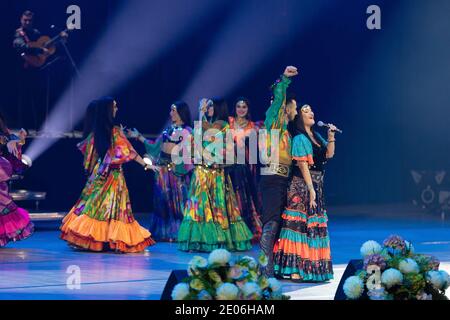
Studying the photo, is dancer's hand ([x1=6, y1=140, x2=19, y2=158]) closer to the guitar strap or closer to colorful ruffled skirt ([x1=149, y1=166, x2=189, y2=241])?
colorful ruffled skirt ([x1=149, y1=166, x2=189, y2=241])

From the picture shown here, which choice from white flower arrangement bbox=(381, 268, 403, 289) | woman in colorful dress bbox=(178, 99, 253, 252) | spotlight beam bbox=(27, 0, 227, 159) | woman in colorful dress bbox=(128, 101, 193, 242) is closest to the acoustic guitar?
spotlight beam bbox=(27, 0, 227, 159)

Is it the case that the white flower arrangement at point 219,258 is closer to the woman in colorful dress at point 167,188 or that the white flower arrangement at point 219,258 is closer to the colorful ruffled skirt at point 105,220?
the colorful ruffled skirt at point 105,220

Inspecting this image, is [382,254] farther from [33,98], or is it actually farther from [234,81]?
[234,81]

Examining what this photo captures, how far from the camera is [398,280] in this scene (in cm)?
510

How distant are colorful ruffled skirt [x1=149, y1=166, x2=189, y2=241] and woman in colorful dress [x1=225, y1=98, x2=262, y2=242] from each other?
0.58m

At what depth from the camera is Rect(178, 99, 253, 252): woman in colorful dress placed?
10.7 m

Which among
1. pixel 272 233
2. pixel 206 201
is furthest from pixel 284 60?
pixel 272 233

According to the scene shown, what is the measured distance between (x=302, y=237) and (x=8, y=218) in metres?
3.36

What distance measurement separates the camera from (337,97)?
656 inches

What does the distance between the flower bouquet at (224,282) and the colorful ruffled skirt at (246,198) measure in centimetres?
676

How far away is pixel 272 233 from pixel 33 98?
19.6 ft

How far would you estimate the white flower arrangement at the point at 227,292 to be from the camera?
4571 mm

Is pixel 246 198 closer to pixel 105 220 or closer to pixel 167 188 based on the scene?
pixel 167 188

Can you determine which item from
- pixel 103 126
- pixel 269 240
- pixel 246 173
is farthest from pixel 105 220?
pixel 269 240
